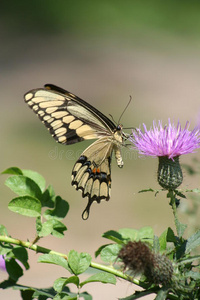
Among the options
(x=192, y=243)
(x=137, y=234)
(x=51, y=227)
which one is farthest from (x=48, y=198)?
(x=192, y=243)

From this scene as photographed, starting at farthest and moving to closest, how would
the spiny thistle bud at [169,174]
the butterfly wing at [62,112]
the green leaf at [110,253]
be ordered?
the butterfly wing at [62,112]
the spiny thistle bud at [169,174]
the green leaf at [110,253]

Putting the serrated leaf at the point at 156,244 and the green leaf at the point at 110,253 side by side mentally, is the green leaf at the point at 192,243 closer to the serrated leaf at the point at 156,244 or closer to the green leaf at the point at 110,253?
the serrated leaf at the point at 156,244

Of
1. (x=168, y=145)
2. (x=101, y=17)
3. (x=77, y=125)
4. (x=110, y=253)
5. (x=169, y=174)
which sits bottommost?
(x=110, y=253)

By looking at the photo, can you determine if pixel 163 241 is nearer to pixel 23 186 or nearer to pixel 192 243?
pixel 192 243

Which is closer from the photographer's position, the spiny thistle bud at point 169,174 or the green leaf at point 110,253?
the green leaf at point 110,253

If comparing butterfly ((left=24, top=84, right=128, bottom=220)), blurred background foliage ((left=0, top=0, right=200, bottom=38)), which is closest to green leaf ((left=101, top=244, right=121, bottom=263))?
butterfly ((left=24, top=84, right=128, bottom=220))

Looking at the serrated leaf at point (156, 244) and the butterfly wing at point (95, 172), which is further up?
the butterfly wing at point (95, 172)

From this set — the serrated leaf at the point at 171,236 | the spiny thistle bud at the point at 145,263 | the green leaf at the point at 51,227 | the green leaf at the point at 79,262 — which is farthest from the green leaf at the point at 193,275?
the green leaf at the point at 51,227
